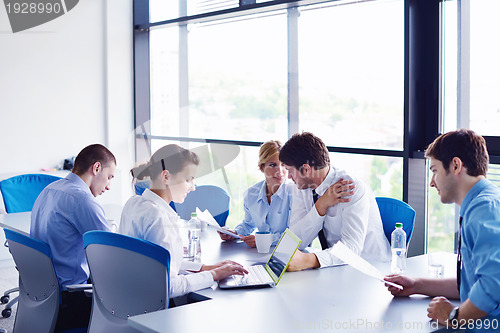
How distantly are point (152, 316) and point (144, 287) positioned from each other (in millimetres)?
263

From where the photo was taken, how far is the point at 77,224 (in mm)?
3055

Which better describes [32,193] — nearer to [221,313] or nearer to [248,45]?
[248,45]

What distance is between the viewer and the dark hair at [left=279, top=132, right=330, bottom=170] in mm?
3076

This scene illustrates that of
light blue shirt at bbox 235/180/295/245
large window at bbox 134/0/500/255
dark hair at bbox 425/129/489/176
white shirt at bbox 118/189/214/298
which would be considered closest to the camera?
dark hair at bbox 425/129/489/176

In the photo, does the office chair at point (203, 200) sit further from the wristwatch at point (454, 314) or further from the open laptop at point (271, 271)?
the wristwatch at point (454, 314)

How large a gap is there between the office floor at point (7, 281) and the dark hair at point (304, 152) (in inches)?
95.3

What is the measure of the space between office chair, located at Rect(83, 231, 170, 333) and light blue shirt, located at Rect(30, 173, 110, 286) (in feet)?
2.03

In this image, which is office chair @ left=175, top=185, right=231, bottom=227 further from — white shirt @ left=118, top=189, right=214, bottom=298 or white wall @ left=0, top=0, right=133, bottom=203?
white wall @ left=0, top=0, right=133, bottom=203

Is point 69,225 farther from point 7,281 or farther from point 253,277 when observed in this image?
point 7,281

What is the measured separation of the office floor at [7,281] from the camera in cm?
427

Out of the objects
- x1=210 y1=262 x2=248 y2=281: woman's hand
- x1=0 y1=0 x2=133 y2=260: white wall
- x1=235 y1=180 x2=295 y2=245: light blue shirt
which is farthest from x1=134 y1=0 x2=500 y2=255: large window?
x1=210 y1=262 x2=248 y2=281: woman's hand

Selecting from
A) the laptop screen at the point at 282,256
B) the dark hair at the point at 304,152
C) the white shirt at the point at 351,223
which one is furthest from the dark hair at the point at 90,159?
the laptop screen at the point at 282,256

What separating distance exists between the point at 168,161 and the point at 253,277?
68 centimetres

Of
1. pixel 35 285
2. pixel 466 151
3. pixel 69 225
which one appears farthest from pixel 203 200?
pixel 466 151
